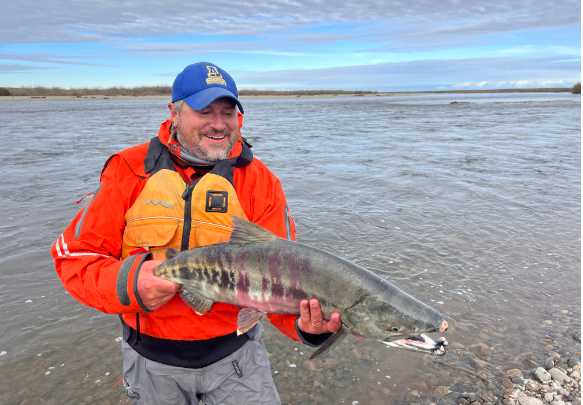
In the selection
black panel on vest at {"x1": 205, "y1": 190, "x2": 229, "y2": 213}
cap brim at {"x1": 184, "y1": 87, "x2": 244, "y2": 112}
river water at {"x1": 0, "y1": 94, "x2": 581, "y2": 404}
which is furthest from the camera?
river water at {"x1": 0, "y1": 94, "x2": 581, "y2": 404}

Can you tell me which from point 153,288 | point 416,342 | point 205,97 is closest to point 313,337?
point 416,342

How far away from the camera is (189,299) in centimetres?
344

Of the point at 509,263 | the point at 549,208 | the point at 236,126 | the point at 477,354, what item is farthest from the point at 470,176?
the point at 236,126

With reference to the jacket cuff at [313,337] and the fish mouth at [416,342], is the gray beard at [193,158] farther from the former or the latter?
the fish mouth at [416,342]

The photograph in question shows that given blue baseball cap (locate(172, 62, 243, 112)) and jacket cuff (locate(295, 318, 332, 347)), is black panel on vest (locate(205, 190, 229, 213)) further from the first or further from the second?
jacket cuff (locate(295, 318, 332, 347))

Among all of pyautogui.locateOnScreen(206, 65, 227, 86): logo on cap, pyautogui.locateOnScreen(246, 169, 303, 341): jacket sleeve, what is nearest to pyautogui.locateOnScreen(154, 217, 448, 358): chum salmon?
pyautogui.locateOnScreen(246, 169, 303, 341): jacket sleeve

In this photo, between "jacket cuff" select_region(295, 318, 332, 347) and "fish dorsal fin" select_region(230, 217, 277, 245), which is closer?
"fish dorsal fin" select_region(230, 217, 277, 245)

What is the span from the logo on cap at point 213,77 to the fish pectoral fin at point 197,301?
177cm

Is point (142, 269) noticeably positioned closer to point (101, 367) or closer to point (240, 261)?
point (240, 261)

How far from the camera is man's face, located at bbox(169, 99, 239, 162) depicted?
12.6ft

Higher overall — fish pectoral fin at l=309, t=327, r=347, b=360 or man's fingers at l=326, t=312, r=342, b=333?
man's fingers at l=326, t=312, r=342, b=333

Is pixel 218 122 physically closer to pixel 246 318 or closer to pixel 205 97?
pixel 205 97

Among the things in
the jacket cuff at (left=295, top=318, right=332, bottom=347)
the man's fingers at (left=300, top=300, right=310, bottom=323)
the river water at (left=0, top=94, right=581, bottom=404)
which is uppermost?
the man's fingers at (left=300, top=300, right=310, bottom=323)

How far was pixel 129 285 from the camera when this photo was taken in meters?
3.19
